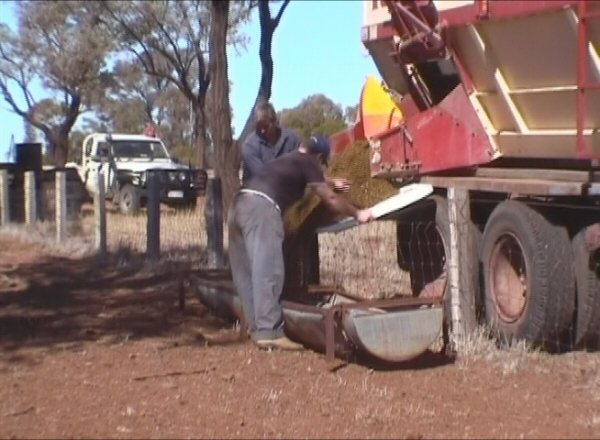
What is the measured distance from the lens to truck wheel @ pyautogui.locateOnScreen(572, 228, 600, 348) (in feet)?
26.8

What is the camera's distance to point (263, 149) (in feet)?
31.4

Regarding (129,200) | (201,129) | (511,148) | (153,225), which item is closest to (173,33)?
(201,129)

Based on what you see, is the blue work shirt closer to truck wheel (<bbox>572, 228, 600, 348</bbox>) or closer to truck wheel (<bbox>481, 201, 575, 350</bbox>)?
truck wheel (<bbox>481, 201, 575, 350</bbox>)

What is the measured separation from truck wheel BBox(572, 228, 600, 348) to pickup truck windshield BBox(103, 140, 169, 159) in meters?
22.0

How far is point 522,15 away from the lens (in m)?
8.24

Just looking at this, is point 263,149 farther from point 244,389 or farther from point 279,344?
point 244,389

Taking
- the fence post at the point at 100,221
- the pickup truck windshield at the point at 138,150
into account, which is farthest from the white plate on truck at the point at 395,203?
the pickup truck windshield at the point at 138,150

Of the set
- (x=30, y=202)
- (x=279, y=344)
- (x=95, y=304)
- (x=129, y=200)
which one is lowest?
(x=279, y=344)

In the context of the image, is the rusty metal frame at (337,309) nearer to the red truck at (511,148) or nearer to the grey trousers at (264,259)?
the grey trousers at (264,259)

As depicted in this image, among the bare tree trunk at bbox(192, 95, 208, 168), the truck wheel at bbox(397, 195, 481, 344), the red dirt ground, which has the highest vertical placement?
the bare tree trunk at bbox(192, 95, 208, 168)

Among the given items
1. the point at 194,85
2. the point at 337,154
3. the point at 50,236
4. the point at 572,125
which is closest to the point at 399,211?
the point at 572,125

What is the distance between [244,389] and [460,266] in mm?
2105

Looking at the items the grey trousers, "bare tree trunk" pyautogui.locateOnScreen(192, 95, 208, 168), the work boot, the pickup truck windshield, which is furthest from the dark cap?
"bare tree trunk" pyautogui.locateOnScreen(192, 95, 208, 168)

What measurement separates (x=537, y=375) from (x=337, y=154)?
18.5 feet
